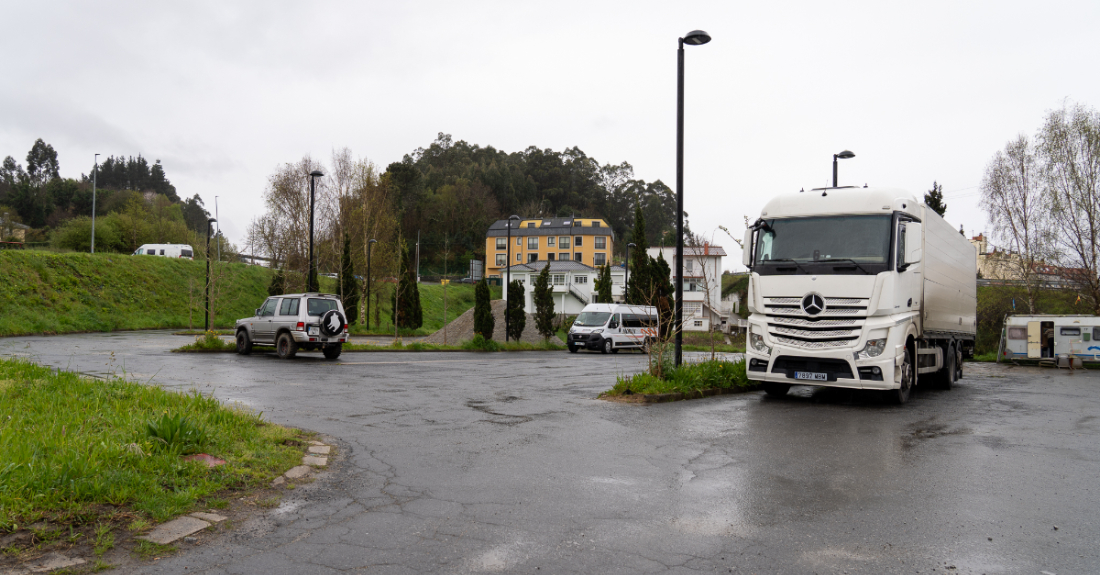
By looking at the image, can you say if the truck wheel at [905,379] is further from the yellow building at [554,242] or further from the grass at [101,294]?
the yellow building at [554,242]

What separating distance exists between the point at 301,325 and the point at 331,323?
0.80 meters

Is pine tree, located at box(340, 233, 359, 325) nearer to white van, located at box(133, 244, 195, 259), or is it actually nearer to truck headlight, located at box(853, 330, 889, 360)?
white van, located at box(133, 244, 195, 259)

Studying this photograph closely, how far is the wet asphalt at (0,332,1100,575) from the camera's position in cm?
397

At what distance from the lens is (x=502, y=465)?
20.7ft

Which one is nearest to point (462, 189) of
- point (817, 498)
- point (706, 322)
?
point (706, 322)

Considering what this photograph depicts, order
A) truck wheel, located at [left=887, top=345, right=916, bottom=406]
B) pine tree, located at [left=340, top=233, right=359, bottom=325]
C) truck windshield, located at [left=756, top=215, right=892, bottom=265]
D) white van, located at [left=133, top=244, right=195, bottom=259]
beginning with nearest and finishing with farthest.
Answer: truck windshield, located at [left=756, top=215, right=892, bottom=265], truck wheel, located at [left=887, top=345, right=916, bottom=406], pine tree, located at [left=340, top=233, right=359, bottom=325], white van, located at [left=133, top=244, right=195, bottom=259]

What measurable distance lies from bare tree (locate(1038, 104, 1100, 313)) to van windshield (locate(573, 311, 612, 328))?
25512 mm

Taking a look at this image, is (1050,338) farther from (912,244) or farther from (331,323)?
(331,323)

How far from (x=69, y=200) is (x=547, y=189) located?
68921mm

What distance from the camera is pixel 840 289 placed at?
1084 cm

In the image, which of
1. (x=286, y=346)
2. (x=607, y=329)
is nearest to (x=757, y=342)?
(x=286, y=346)

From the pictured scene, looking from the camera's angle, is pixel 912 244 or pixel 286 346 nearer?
pixel 912 244

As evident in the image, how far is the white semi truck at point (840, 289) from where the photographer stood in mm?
10773

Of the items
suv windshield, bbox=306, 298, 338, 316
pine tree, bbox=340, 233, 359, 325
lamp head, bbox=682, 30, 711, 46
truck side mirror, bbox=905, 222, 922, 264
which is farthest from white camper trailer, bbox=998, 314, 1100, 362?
pine tree, bbox=340, 233, 359, 325
